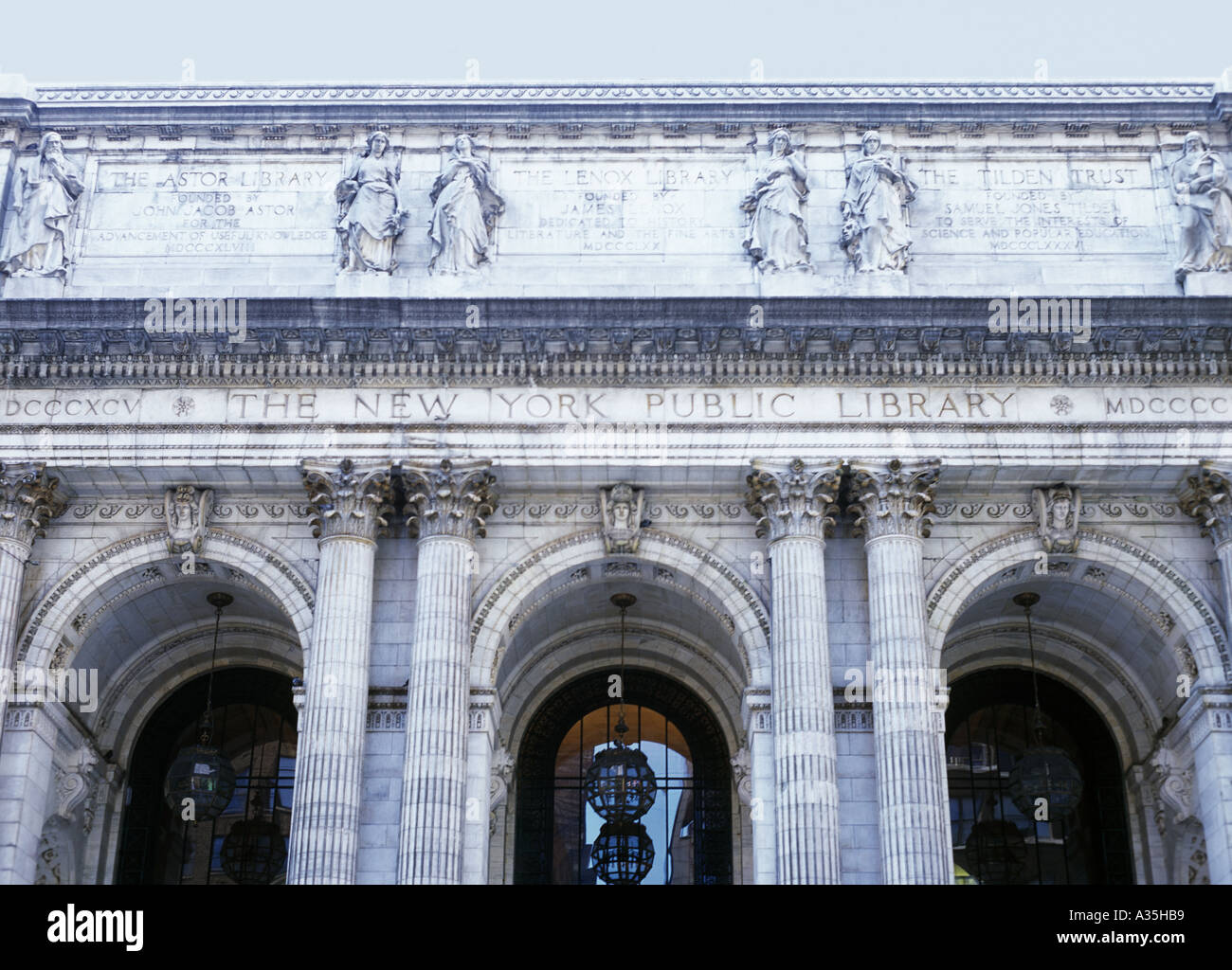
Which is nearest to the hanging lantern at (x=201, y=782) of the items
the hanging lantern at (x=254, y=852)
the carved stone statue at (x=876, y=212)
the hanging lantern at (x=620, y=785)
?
the hanging lantern at (x=254, y=852)

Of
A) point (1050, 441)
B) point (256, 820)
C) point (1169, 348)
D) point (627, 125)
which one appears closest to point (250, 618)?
point (256, 820)

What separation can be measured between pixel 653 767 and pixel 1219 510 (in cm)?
1193

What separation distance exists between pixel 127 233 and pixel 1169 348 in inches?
769

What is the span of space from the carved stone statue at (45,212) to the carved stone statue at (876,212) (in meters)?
14.7

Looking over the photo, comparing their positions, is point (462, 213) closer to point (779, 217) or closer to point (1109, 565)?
point (779, 217)

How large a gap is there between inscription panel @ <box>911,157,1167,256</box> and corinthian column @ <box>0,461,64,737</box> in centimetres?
1666

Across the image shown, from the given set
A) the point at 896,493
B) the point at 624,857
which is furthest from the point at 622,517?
the point at 624,857

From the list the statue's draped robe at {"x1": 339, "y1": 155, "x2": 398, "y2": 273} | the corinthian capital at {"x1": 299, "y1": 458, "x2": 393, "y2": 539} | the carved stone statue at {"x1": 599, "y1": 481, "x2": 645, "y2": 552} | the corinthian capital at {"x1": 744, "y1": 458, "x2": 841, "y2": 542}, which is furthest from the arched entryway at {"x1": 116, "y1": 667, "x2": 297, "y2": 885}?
the corinthian capital at {"x1": 744, "y1": 458, "x2": 841, "y2": 542}

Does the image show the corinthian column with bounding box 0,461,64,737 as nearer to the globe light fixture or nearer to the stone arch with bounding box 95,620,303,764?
the stone arch with bounding box 95,620,303,764

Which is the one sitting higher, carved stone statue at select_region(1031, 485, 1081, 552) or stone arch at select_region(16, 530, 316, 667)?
carved stone statue at select_region(1031, 485, 1081, 552)

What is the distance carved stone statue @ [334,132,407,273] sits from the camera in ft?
99.3

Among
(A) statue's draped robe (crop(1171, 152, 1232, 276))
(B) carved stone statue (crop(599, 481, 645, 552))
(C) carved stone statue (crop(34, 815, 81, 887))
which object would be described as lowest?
(C) carved stone statue (crop(34, 815, 81, 887))

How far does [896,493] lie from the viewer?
2802 cm
